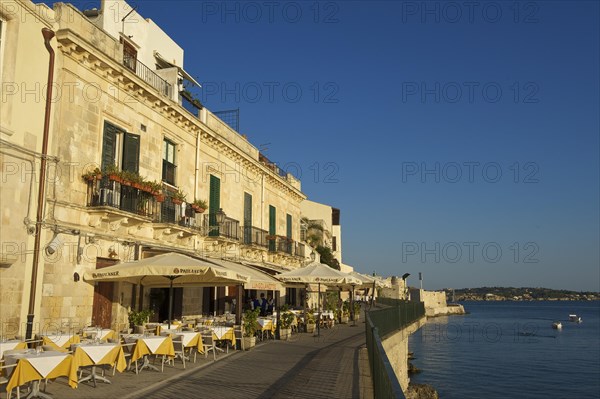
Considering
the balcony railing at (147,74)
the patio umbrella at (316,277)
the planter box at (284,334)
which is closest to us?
the balcony railing at (147,74)

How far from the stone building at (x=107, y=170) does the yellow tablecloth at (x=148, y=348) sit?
3087 mm

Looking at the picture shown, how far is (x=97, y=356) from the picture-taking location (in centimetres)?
914

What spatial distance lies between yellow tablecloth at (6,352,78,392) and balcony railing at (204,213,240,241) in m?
11.7

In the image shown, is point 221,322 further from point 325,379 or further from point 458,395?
point 458,395

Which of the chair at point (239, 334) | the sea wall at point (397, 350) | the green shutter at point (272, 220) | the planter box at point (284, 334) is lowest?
the sea wall at point (397, 350)

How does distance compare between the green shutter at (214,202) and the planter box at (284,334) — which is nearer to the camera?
the planter box at (284,334)

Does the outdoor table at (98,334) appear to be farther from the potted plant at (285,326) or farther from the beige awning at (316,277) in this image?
the beige awning at (316,277)

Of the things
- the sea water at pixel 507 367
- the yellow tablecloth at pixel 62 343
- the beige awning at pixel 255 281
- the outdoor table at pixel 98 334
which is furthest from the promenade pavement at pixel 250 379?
the sea water at pixel 507 367

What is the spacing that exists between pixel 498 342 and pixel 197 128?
51.5 metres

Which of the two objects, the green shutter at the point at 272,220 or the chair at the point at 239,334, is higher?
the green shutter at the point at 272,220

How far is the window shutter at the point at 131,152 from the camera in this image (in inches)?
600

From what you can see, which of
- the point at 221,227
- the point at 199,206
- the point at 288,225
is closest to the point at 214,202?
the point at 221,227

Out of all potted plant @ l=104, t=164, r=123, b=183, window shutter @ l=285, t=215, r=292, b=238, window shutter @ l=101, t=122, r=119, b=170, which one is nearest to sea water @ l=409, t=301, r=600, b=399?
window shutter @ l=285, t=215, r=292, b=238

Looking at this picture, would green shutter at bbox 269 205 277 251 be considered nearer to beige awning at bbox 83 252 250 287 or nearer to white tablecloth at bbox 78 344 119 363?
beige awning at bbox 83 252 250 287
